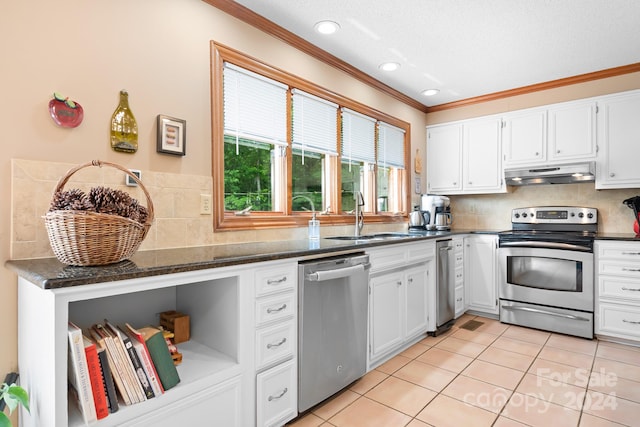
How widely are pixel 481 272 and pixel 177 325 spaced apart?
124 inches

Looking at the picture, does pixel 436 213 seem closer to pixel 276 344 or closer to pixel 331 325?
pixel 331 325

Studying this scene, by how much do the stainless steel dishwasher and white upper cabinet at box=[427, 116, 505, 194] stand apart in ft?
8.16

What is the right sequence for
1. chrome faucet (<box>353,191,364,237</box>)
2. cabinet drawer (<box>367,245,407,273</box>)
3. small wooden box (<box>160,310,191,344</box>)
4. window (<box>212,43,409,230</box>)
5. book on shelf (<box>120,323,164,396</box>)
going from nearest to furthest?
1. book on shelf (<box>120,323,164,396</box>)
2. small wooden box (<box>160,310,191,344</box>)
3. window (<box>212,43,409,230</box>)
4. cabinet drawer (<box>367,245,407,273</box>)
5. chrome faucet (<box>353,191,364,237</box>)

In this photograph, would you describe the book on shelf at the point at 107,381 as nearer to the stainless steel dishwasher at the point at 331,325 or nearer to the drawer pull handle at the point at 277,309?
the drawer pull handle at the point at 277,309

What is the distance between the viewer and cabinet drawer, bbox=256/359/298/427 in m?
1.67

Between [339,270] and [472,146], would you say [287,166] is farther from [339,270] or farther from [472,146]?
[472,146]

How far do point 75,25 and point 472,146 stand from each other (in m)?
3.86

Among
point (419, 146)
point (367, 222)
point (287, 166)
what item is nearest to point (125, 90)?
point (287, 166)

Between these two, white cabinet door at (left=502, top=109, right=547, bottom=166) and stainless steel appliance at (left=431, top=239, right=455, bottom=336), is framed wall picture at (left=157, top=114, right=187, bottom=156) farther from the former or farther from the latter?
white cabinet door at (left=502, top=109, right=547, bottom=166)

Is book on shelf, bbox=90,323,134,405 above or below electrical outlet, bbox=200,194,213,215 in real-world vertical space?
below

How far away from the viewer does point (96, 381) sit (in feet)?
3.93

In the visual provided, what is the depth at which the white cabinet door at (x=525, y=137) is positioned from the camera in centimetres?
366

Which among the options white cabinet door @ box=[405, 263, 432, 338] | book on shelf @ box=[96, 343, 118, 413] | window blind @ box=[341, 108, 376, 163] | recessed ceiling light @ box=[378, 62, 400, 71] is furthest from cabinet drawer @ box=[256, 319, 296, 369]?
recessed ceiling light @ box=[378, 62, 400, 71]

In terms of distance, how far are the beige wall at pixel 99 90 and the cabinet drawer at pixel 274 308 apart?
0.64 m
